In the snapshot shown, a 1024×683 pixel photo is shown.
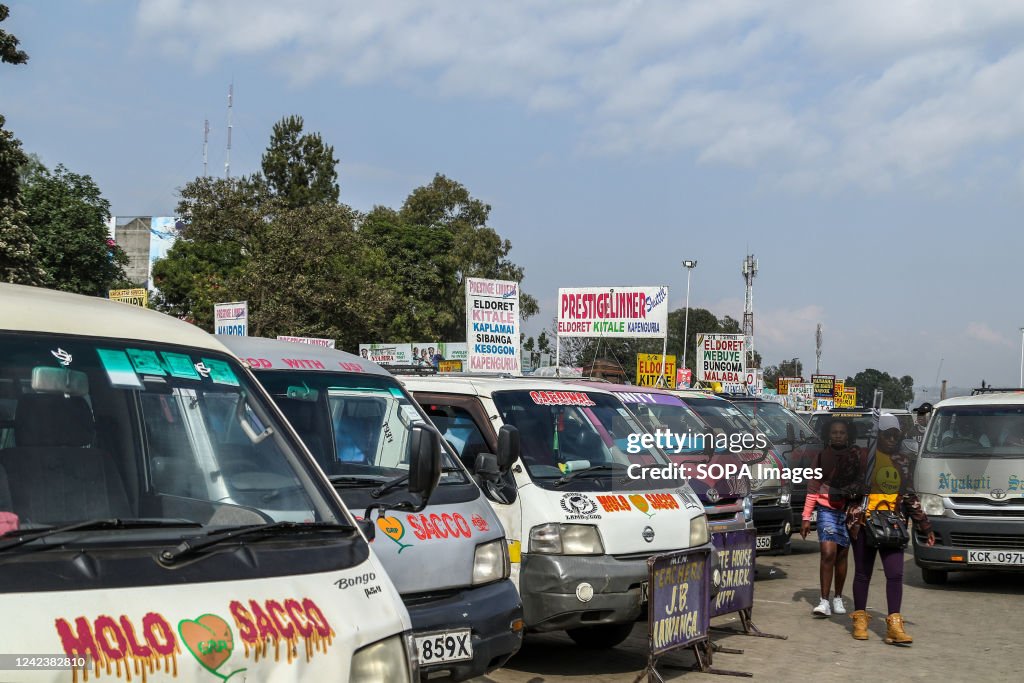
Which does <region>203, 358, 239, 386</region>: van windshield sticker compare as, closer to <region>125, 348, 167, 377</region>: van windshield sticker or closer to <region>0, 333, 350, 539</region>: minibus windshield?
<region>0, 333, 350, 539</region>: minibus windshield

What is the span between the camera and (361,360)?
7102 mm

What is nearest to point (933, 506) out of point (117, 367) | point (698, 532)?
point (698, 532)

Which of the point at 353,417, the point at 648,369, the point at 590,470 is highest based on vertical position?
the point at 648,369

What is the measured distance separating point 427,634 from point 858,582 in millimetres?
5270

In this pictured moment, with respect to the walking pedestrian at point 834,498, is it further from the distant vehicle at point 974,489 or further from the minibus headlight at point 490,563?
the minibus headlight at point 490,563

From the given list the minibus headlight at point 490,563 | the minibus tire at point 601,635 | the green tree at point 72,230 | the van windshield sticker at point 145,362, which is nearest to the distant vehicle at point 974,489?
the minibus tire at point 601,635

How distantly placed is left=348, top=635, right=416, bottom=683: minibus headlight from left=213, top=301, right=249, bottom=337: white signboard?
19.4m

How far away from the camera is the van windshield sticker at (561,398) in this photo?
858 centimetres

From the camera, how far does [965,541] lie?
12.0 metres

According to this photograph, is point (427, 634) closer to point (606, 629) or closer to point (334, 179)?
point (606, 629)

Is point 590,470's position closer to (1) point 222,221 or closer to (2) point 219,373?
(2) point 219,373

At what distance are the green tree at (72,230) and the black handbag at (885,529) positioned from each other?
2830 centimetres

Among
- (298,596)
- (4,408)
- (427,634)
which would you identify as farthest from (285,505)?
(427,634)

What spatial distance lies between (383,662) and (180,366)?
1328mm
